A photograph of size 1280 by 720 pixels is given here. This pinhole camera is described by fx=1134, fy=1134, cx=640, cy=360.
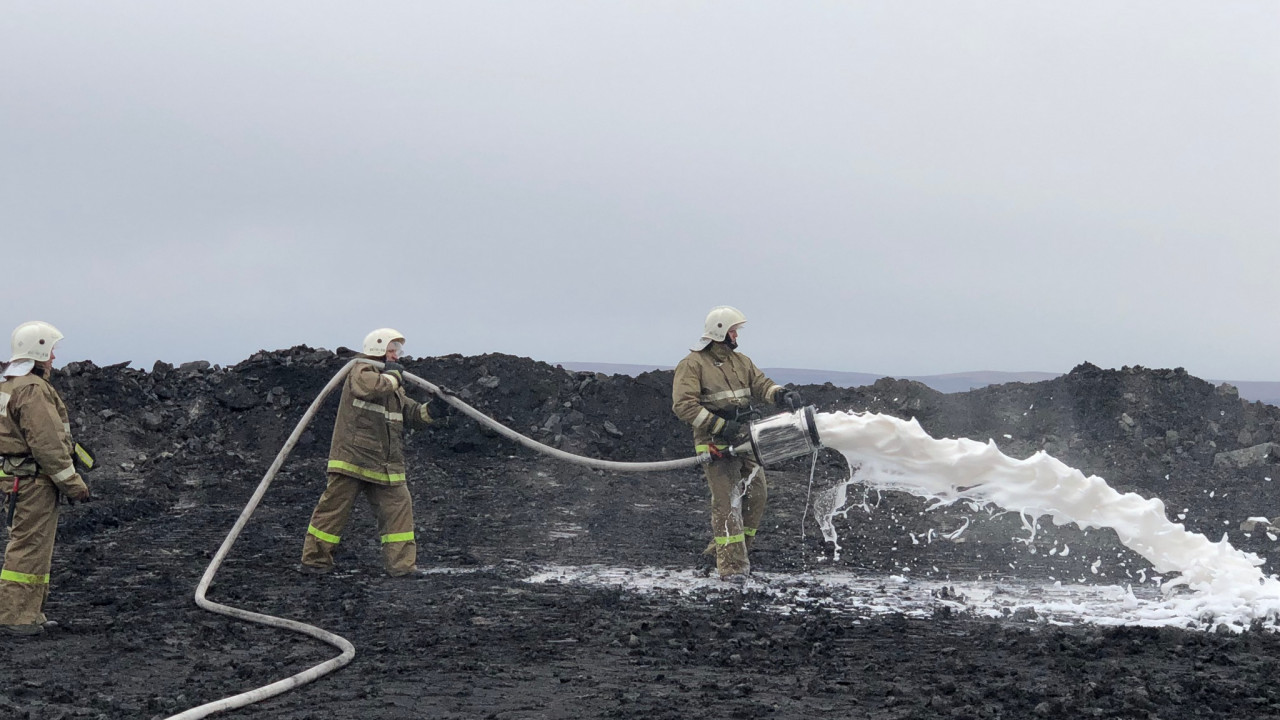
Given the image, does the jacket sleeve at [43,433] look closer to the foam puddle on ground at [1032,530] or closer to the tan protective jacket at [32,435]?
the tan protective jacket at [32,435]

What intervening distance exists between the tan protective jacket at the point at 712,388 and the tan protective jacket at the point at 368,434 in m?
2.07

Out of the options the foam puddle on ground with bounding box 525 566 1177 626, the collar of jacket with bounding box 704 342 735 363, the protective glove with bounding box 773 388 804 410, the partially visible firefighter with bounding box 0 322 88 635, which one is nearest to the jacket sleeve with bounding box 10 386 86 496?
the partially visible firefighter with bounding box 0 322 88 635

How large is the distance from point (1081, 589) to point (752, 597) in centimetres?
267

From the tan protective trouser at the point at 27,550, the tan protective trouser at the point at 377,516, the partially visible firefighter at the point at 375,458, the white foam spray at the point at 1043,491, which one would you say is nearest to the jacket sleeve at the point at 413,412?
the partially visible firefighter at the point at 375,458

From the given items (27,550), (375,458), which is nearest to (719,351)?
(375,458)

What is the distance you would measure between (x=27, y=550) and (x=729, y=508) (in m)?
4.87

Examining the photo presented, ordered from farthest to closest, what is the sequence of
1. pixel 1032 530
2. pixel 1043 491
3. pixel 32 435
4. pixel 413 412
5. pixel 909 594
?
pixel 413 412
pixel 909 594
pixel 1043 491
pixel 1032 530
pixel 32 435

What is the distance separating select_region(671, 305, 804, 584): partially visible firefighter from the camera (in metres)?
8.67

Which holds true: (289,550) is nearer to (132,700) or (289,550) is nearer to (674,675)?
(132,700)

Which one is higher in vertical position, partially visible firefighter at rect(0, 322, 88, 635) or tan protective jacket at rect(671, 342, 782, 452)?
tan protective jacket at rect(671, 342, 782, 452)

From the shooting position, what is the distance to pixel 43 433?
23.4ft

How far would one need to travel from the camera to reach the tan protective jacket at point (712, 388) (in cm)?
862

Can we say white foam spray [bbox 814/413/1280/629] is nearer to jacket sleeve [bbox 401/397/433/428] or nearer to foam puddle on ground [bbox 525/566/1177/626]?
foam puddle on ground [bbox 525/566/1177/626]

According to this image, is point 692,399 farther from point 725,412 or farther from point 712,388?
point 725,412
